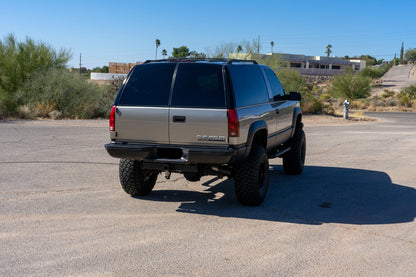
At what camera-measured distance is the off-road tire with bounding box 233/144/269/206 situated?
22.9 feet

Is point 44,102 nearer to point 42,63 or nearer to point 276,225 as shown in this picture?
point 42,63

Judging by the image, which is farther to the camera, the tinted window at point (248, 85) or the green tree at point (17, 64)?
the green tree at point (17, 64)

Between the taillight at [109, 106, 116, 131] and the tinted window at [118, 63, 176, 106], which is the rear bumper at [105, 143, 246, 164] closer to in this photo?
the taillight at [109, 106, 116, 131]

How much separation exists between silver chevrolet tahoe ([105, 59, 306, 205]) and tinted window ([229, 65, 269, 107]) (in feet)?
0.07

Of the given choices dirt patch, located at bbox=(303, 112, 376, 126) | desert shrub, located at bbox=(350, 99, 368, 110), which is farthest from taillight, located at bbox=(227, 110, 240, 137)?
desert shrub, located at bbox=(350, 99, 368, 110)

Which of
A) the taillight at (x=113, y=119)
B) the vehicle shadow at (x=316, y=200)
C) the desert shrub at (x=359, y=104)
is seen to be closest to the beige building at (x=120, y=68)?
the desert shrub at (x=359, y=104)

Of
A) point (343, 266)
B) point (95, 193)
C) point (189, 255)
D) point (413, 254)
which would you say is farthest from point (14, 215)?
point (413, 254)

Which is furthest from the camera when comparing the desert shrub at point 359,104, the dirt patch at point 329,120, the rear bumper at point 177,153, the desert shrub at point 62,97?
the desert shrub at point 359,104

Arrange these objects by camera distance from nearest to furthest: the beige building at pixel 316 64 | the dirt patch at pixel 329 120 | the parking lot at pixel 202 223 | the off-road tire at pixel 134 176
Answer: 1. the parking lot at pixel 202 223
2. the off-road tire at pixel 134 176
3. the dirt patch at pixel 329 120
4. the beige building at pixel 316 64

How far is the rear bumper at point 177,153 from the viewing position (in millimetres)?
6473

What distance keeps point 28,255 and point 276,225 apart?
2.94m

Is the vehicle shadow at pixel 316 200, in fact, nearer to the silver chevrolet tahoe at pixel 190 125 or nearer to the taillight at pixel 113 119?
the silver chevrolet tahoe at pixel 190 125

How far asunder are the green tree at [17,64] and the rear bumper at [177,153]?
54.0ft

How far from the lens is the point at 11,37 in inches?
945
